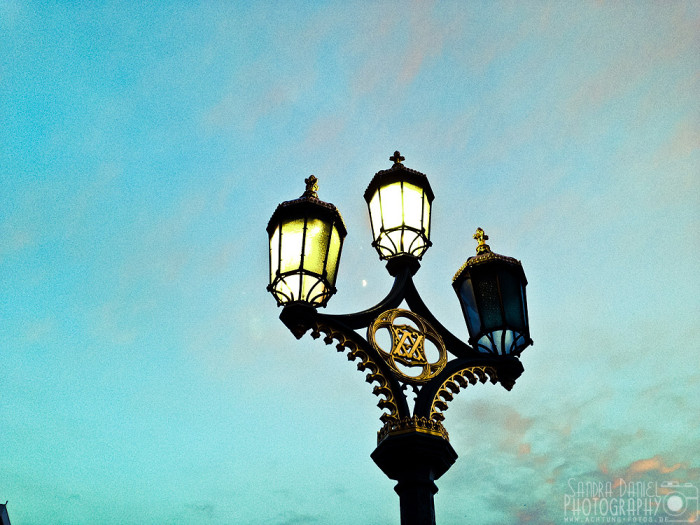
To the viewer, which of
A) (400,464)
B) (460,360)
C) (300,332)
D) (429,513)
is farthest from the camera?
(460,360)

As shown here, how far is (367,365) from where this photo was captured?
17.5 feet

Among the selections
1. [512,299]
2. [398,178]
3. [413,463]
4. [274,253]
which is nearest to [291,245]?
[274,253]

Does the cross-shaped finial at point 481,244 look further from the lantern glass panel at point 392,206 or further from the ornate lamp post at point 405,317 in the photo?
the lantern glass panel at point 392,206

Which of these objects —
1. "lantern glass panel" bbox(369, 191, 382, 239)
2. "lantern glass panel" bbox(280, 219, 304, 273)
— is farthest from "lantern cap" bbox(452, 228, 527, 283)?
"lantern glass panel" bbox(280, 219, 304, 273)

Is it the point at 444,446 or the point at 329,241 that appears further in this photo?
the point at 329,241

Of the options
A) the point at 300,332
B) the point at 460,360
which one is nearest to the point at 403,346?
the point at 460,360

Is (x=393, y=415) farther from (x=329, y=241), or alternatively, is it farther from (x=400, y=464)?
(x=329, y=241)

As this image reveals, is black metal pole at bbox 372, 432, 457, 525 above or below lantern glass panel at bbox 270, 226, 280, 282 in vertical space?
below

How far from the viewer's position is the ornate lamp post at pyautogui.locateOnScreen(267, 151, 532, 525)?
5.05m

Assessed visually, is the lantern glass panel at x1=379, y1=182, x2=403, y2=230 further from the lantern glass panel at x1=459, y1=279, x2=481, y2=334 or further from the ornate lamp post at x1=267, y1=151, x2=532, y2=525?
the lantern glass panel at x1=459, y1=279, x2=481, y2=334

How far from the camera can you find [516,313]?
616cm

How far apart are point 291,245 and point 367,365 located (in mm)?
1283

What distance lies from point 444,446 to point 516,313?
170 cm

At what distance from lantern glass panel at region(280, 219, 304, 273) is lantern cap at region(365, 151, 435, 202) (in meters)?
1.25
